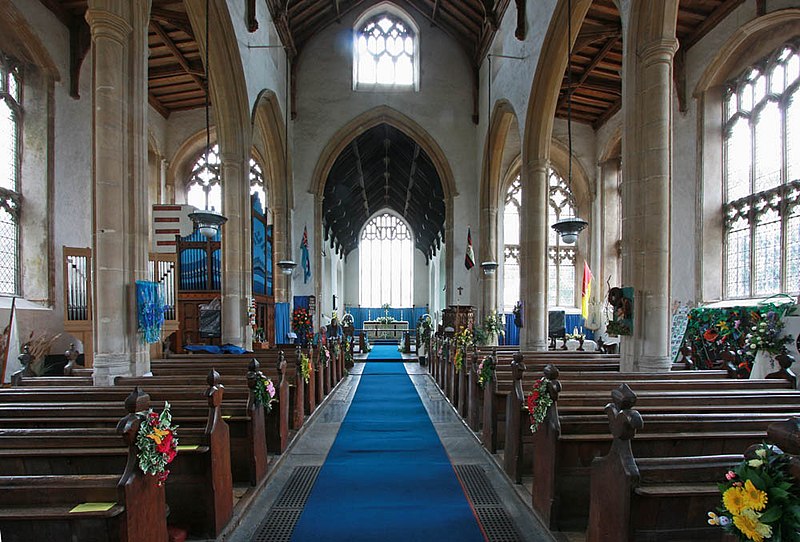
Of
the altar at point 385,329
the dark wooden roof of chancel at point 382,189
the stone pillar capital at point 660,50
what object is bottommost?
the altar at point 385,329

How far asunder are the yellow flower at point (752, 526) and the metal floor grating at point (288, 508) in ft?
7.07

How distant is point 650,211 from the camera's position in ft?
15.5

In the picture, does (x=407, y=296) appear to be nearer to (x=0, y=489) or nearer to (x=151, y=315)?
(x=151, y=315)

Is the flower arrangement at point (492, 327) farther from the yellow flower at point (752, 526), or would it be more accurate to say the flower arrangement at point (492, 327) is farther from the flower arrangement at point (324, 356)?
the yellow flower at point (752, 526)

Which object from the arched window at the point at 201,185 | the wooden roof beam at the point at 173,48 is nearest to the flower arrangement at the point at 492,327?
the wooden roof beam at the point at 173,48

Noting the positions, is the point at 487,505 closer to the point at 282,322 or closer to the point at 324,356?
the point at 324,356

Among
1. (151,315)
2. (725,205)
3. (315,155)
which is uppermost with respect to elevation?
(315,155)

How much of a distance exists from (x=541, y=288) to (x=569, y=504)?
18.7ft

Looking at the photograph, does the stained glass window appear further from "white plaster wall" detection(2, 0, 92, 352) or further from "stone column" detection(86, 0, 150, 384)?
"stone column" detection(86, 0, 150, 384)

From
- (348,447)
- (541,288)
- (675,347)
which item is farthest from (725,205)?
(348,447)

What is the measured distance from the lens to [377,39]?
12961 millimetres

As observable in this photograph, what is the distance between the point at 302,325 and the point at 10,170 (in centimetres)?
551

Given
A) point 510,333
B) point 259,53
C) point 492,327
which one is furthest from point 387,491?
point 510,333

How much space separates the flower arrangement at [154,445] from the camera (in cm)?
194
